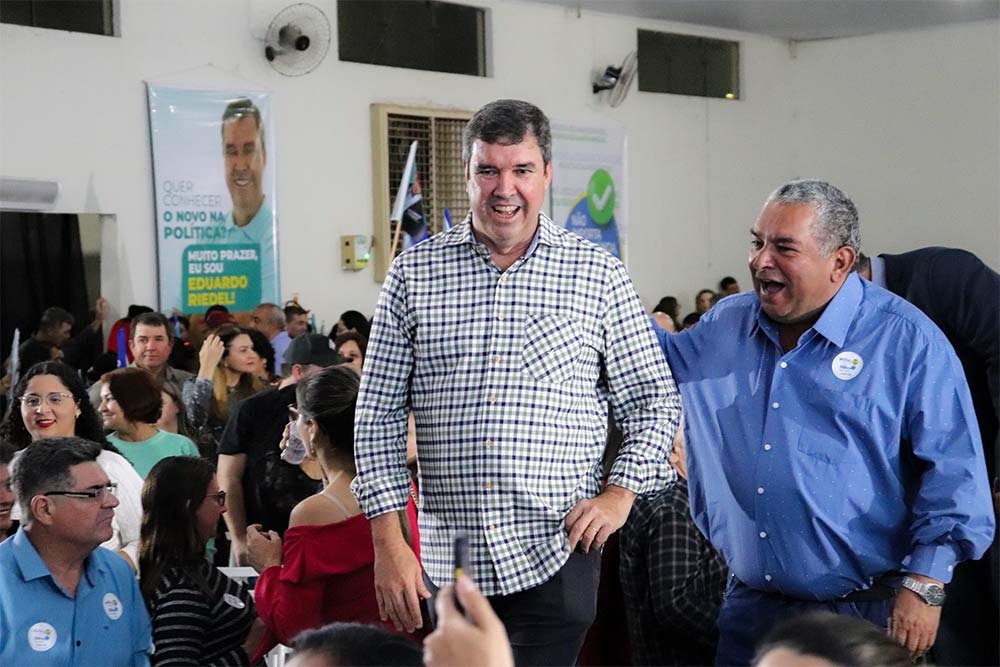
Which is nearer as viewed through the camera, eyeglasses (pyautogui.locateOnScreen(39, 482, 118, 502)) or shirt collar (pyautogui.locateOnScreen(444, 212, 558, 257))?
shirt collar (pyautogui.locateOnScreen(444, 212, 558, 257))

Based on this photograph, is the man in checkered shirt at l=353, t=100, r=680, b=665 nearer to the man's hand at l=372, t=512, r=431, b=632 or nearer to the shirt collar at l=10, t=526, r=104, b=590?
the man's hand at l=372, t=512, r=431, b=632

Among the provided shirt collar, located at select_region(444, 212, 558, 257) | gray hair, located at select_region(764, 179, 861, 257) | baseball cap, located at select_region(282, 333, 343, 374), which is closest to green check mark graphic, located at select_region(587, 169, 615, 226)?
baseball cap, located at select_region(282, 333, 343, 374)

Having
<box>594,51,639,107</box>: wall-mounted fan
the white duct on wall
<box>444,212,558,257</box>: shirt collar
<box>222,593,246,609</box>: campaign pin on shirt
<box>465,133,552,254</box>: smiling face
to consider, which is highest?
<box>594,51,639,107</box>: wall-mounted fan

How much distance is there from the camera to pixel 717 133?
15.3 meters

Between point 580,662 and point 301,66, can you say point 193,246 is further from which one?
point 580,662

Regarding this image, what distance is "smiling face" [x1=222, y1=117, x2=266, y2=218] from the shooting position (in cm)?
1064

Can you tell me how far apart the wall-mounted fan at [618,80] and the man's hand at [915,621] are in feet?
38.0

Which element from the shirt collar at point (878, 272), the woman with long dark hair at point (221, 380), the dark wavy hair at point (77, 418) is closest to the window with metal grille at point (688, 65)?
the woman with long dark hair at point (221, 380)

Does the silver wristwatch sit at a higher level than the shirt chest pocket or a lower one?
lower

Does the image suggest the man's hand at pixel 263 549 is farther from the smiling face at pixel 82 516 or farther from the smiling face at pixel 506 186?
the smiling face at pixel 506 186

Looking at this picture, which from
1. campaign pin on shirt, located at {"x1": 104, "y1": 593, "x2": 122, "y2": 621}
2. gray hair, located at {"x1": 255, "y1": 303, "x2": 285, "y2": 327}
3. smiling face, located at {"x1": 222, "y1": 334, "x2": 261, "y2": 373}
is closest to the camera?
campaign pin on shirt, located at {"x1": 104, "y1": 593, "x2": 122, "y2": 621}

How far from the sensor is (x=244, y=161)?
10.8 meters

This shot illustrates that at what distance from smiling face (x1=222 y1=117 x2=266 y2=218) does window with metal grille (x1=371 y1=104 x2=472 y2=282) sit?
4.22 ft

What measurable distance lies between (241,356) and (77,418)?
6.10 ft
